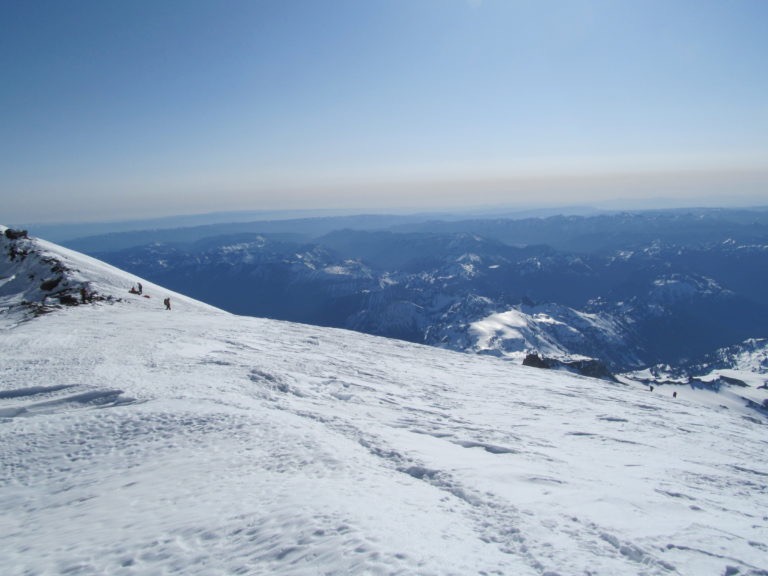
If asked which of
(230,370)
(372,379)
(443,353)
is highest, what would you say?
(230,370)

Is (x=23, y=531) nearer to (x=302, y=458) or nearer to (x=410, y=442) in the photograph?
(x=302, y=458)

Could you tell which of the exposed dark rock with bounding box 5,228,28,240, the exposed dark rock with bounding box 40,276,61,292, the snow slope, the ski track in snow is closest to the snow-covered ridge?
the exposed dark rock with bounding box 40,276,61,292

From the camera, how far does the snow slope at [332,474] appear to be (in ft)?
24.7

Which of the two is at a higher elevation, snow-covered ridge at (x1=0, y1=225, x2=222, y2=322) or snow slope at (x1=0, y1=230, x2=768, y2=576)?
snow-covered ridge at (x1=0, y1=225, x2=222, y2=322)

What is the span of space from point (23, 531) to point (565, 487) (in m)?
12.7

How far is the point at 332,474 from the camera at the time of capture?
34.6 ft

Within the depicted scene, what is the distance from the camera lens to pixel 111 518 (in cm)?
847

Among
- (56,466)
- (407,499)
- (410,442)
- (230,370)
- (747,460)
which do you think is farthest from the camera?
(230,370)

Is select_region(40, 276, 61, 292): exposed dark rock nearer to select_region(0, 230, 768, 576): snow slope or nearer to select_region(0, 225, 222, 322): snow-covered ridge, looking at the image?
select_region(0, 225, 222, 322): snow-covered ridge

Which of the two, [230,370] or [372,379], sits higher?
[230,370]

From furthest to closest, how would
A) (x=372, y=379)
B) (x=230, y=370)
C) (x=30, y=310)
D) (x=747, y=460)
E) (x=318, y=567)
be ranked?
(x=30, y=310) → (x=372, y=379) → (x=230, y=370) → (x=747, y=460) → (x=318, y=567)

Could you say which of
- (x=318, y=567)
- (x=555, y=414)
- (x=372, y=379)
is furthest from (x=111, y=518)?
(x=555, y=414)

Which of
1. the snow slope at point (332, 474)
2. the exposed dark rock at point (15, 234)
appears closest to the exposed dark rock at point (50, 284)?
the snow slope at point (332, 474)

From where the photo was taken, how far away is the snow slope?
24.7 feet
